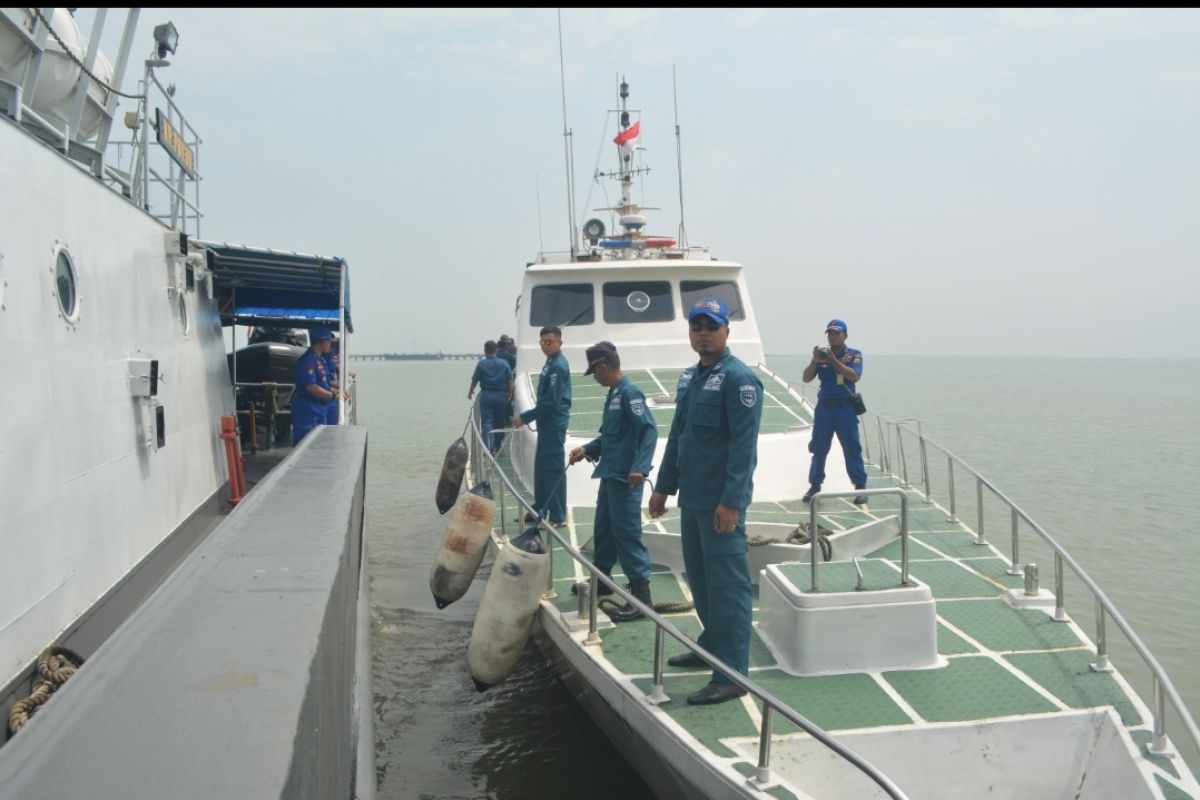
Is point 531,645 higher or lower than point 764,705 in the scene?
lower

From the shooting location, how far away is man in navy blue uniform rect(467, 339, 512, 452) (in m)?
11.2

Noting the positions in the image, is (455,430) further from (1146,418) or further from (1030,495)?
(1146,418)

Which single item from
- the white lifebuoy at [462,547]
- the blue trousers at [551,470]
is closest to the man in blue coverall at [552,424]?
the blue trousers at [551,470]

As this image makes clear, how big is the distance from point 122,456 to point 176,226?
359 centimetres

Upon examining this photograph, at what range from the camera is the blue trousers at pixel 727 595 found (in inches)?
159

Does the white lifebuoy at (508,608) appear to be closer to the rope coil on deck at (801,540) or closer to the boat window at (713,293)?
the rope coil on deck at (801,540)

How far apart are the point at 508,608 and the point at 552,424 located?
6.37ft

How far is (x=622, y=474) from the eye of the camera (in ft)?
17.5

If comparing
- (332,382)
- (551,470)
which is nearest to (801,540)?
(551,470)

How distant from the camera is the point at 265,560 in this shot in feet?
9.53

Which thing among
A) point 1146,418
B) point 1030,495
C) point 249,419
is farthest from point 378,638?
point 1146,418

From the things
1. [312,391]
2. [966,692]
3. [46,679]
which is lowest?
[966,692]

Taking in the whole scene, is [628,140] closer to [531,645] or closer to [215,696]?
[531,645]

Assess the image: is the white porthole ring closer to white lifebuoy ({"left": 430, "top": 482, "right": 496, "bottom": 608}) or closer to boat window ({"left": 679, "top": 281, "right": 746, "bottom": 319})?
white lifebuoy ({"left": 430, "top": 482, "right": 496, "bottom": 608})
